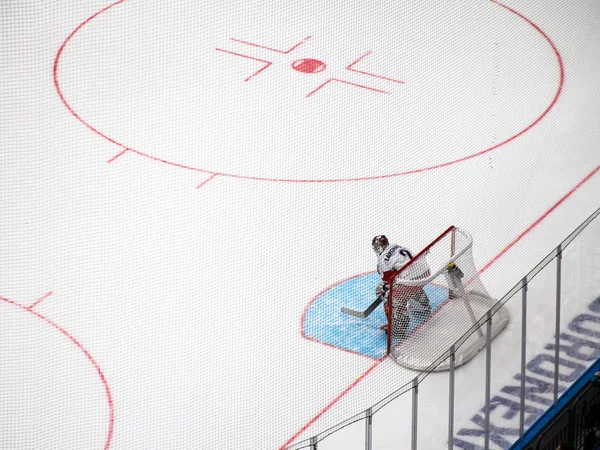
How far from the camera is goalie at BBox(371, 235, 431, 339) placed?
4734 millimetres

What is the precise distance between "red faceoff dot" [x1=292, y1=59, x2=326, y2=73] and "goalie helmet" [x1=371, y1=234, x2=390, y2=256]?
81.1 inches

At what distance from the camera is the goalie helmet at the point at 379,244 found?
16.7ft

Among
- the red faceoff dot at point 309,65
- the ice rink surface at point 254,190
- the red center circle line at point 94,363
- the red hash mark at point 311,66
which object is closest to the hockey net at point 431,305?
the ice rink surface at point 254,190

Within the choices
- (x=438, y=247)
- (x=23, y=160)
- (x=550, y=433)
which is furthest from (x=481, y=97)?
(x=550, y=433)

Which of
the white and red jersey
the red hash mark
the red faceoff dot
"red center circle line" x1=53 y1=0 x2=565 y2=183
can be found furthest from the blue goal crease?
the red faceoff dot

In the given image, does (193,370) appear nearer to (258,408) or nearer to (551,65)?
(258,408)

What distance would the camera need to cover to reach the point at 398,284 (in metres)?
4.80

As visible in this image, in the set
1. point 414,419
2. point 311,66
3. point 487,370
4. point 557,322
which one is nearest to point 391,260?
point 557,322

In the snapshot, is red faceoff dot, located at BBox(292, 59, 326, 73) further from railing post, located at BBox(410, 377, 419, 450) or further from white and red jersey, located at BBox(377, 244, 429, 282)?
railing post, located at BBox(410, 377, 419, 450)

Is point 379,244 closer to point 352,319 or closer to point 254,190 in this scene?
point 352,319

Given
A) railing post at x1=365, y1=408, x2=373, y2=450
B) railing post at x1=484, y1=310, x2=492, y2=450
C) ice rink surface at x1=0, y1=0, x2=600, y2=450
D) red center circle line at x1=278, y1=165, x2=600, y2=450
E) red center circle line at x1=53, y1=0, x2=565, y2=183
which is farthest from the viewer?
red center circle line at x1=53, y1=0, x2=565, y2=183

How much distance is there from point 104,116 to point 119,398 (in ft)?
7.57

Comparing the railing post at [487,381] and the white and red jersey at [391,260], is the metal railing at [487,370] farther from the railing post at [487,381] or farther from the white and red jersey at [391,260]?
the white and red jersey at [391,260]

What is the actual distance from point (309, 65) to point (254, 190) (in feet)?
4.21
